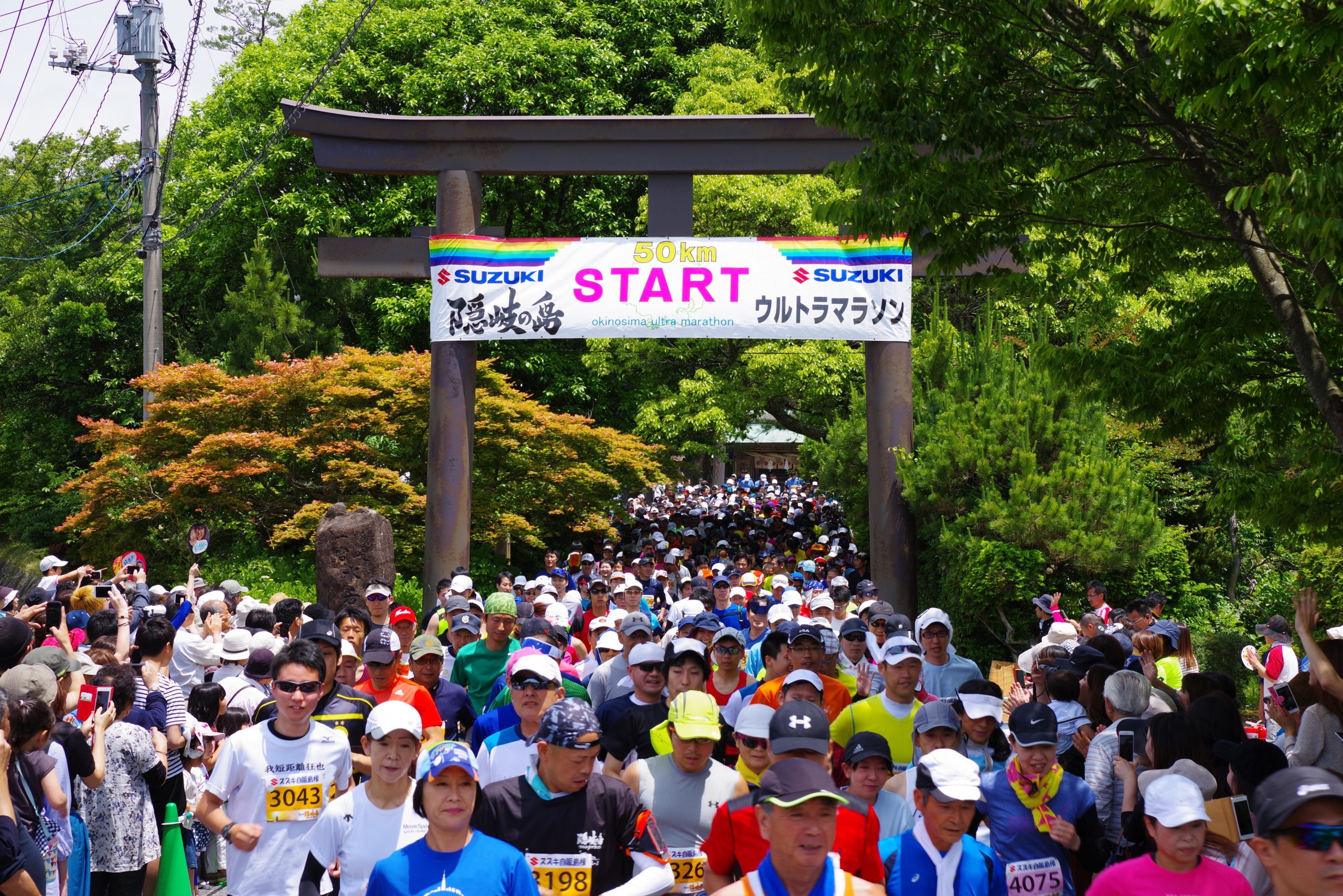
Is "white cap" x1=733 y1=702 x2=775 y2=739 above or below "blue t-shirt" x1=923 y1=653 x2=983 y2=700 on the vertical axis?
above

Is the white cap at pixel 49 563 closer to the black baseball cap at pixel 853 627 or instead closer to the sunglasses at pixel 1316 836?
the black baseball cap at pixel 853 627

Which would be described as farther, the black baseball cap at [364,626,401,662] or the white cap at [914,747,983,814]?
the black baseball cap at [364,626,401,662]

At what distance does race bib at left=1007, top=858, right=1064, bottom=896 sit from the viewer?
16.0 feet

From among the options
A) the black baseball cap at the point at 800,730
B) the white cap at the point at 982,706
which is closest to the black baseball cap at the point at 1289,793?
the black baseball cap at the point at 800,730

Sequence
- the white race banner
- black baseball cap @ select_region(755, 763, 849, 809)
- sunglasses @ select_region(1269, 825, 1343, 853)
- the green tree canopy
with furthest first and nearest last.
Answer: the white race banner < the green tree canopy < black baseball cap @ select_region(755, 763, 849, 809) < sunglasses @ select_region(1269, 825, 1343, 853)

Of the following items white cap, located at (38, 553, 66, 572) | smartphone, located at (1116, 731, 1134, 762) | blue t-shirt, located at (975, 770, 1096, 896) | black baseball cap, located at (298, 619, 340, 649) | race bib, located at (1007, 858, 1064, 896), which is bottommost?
race bib, located at (1007, 858, 1064, 896)

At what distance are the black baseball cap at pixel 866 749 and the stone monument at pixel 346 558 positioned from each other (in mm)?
12162

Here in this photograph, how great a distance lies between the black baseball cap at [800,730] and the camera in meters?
4.34

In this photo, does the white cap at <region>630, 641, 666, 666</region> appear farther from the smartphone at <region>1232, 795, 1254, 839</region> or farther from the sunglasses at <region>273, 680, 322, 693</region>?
the smartphone at <region>1232, 795, 1254, 839</region>

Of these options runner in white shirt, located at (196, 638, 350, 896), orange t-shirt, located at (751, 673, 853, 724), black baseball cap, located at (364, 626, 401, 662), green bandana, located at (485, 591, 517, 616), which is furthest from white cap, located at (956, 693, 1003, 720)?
green bandana, located at (485, 591, 517, 616)

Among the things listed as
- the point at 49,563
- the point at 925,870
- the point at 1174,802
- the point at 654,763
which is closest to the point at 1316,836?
the point at 1174,802

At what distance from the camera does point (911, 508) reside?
15.8m

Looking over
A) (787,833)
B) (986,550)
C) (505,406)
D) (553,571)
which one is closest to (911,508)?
(986,550)

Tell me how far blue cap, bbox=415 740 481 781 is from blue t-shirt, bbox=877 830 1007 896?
5.22 feet
